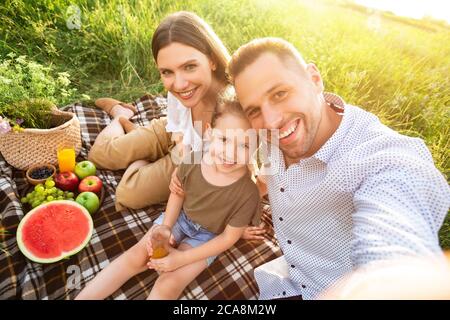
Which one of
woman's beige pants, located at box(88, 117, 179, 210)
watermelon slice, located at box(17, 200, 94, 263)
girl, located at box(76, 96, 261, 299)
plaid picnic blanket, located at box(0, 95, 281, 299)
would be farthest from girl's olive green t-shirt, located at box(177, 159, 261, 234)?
watermelon slice, located at box(17, 200, 94, 263)

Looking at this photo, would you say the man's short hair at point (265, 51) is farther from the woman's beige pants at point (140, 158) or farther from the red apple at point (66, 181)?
the red apple at point (66, 181)

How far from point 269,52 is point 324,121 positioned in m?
0.50

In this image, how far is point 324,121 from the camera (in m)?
1.85

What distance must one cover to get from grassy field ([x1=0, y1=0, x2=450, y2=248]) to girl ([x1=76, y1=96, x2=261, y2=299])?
7.26ft

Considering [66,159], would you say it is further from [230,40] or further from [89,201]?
[230,40]

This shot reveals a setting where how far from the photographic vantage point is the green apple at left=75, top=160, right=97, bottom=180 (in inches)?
125

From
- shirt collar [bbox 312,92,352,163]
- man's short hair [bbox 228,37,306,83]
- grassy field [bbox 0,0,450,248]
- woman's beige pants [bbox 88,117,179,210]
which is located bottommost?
woman's beige pants [bbox 88,117,179,210]

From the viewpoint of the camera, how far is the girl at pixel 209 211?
2082 mm

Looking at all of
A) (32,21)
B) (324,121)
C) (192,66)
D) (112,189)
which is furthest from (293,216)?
(32,21)

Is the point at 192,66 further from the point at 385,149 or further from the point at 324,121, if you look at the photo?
the point at 385,149

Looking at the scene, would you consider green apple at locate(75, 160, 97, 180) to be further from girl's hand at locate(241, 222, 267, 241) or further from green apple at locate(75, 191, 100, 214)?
girl's hand at locate(241, 222, 267, 241)

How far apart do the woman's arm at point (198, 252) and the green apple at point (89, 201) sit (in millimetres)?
957

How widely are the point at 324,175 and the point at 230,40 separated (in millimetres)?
3859

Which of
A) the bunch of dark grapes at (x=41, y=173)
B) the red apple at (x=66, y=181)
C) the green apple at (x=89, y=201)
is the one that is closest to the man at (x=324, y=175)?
the green apple at (x=89, y=201)
